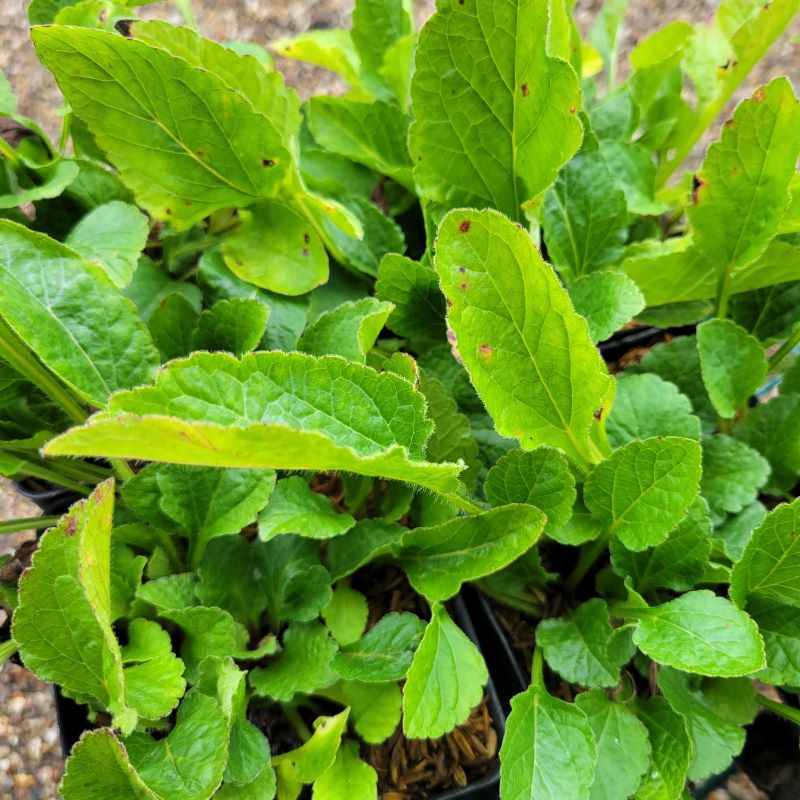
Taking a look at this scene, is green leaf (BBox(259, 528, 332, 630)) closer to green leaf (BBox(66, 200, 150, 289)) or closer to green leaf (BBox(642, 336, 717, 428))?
green leaf (BBox(66, 200, 150, 289))

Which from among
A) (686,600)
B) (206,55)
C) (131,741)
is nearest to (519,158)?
(206,55)

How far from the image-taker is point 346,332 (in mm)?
564

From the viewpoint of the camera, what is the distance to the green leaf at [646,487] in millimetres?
530

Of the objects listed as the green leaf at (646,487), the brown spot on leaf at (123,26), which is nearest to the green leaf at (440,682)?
the green leaf at (646,487)

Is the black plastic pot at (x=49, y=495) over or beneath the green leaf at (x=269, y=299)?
beneath

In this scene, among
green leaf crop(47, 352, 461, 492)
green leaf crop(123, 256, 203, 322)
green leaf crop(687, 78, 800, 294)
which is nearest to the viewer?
green leaf crop(47, 352, 461, 492)

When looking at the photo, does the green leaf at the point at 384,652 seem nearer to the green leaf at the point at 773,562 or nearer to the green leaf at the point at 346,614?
the green leaf at the point at 346,614

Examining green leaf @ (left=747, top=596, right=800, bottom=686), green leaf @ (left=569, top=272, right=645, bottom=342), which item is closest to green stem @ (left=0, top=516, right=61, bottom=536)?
green leaf @ (left=569, top=272, right=645, bottom=342)

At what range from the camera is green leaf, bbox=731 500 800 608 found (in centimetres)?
51

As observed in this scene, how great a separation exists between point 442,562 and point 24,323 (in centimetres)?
35

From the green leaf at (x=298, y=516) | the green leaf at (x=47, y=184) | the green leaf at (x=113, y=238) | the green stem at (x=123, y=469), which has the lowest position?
the green stem at (x=123, y=469)

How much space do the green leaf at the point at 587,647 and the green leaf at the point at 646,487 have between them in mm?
72

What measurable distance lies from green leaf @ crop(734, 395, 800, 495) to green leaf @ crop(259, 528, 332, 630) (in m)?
0.43

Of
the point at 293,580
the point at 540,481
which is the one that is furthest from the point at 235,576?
the point at 540,481
